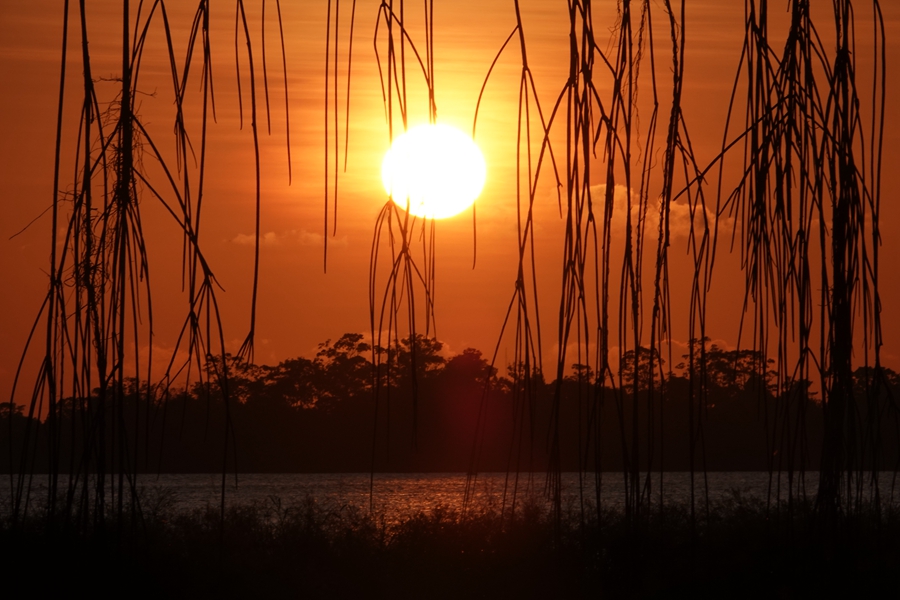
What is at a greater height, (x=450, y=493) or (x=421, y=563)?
(x=421, y=563)

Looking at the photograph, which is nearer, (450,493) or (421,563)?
(421,563)

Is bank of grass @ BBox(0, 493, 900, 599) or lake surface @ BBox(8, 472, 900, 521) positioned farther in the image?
bank of grass @ BBox(0, 493, 900, 599)

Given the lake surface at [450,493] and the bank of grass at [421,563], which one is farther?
the bank of grass at [421,563]

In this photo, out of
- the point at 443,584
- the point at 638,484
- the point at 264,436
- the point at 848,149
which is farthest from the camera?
the point at 264,436

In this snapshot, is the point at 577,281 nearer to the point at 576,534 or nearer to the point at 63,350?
the point at 63,350

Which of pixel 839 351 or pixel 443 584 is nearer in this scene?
pixel 839 351

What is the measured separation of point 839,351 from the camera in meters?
0.82

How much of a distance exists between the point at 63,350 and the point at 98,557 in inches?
9.1

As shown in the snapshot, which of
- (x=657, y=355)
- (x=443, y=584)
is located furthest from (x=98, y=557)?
(x=443, y=584)

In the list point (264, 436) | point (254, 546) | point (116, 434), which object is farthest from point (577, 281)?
point (264, 436)

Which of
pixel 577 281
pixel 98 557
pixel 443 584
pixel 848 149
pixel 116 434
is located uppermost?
pixel 848 149

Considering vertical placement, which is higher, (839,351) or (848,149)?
(848,149)

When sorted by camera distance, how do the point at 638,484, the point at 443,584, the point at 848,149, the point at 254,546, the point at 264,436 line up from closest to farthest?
the point at 638,484
the point at 848,149
the point at 443,584
the point at 254,546
the point at 264,436

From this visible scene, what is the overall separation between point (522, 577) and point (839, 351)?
27.9 ft
